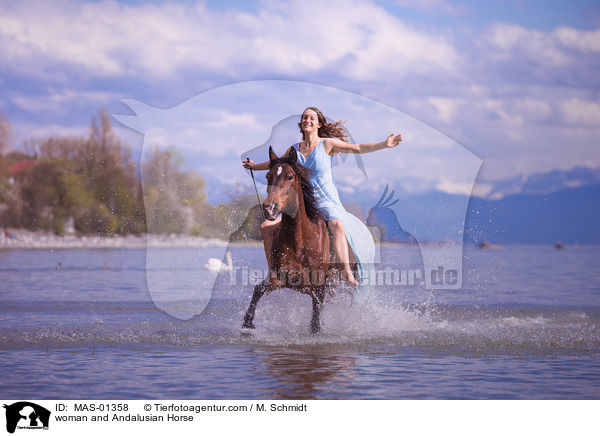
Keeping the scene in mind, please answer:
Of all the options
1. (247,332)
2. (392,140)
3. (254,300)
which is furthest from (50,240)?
(392,140)

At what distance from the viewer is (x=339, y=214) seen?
10.6 m

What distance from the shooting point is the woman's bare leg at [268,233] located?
10578 mm

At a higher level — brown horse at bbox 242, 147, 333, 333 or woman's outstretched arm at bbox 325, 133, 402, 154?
woman's outstretched arm at bbox 325, 133, 402, 154

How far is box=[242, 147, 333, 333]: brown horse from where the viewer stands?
396 inches

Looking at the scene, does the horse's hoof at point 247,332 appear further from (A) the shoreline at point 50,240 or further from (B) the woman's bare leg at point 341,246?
(A) the shoreline at point 50,240

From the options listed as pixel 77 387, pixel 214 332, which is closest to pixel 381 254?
pixel 214 332

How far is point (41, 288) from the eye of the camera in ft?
79.3

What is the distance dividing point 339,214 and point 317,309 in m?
1.51

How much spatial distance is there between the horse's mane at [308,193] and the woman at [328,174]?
73 mm

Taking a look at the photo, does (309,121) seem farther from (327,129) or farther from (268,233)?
(268,233)

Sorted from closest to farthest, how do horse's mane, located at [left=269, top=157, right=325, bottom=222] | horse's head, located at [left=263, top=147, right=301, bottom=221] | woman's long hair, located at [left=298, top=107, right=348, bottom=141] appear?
1. horse's head, located at [left=263, top=147, right=301, bottom=221]
2. horse's mane, located at [left=269, top=157, right=325, bottom=222]
3. woman's long hair, located at [left=298, top=107, right=348, bottom=141]

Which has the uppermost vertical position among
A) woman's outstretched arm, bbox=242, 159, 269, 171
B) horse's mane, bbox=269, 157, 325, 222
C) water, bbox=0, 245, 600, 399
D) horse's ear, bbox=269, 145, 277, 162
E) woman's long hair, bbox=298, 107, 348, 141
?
woman's long hair, bbox=298, 107, 348, 141
